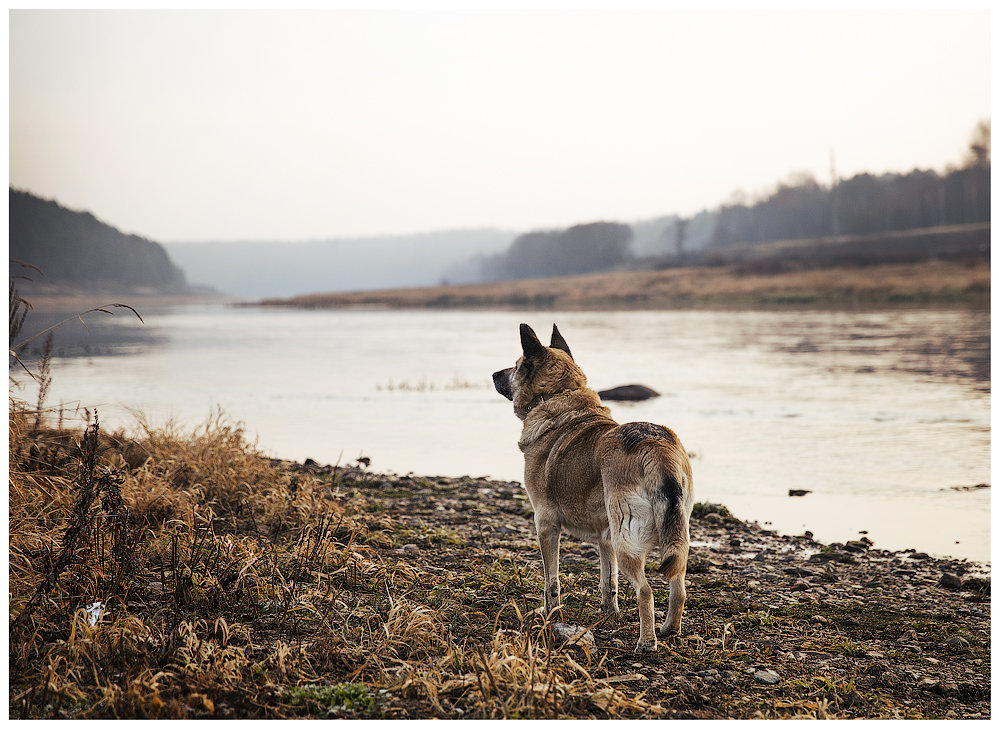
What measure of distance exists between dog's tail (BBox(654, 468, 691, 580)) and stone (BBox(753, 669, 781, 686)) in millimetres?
718

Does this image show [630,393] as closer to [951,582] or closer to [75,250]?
[951,582]

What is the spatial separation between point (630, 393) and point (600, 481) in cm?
1155

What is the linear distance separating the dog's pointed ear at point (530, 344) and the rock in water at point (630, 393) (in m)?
10.8

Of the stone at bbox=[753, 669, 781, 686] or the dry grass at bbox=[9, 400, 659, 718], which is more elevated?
the dry grass at bbox=[9, 400, 659, 718]

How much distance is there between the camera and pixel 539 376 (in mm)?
5238

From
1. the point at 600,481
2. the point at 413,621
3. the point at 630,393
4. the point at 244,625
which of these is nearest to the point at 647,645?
the point at 600,481

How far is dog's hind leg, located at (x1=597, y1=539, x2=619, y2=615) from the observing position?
4.91 meters

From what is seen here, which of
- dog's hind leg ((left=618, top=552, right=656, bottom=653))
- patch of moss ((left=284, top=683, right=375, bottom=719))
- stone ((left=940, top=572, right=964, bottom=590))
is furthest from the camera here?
stone ((left=940, top=572, right=964, bottom=590))

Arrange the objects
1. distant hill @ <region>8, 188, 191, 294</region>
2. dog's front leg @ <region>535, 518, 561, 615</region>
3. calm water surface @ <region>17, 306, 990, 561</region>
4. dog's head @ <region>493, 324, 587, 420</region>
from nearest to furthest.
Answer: dog's front leg @ <region>535, 518, 561, 615</region>, dog's head @ <region>493, 324, 587, 420</region>, calm water surface @ <region>17, 306, 990, 561</region>, distant hill @ <region>8, 188, 191, 294</region>

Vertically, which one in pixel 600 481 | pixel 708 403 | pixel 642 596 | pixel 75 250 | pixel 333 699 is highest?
pixel 75 250

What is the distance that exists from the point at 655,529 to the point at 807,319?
3732 centimetres

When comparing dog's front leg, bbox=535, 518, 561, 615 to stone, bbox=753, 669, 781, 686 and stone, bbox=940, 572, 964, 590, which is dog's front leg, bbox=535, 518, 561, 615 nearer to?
stone, bbox=753, 669, 781, 686

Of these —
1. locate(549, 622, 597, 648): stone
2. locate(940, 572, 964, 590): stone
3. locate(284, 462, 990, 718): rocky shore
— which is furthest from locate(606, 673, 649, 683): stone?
locate(940, 572, 964, 590): stone

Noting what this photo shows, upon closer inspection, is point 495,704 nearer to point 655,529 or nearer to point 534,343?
point 655,529
